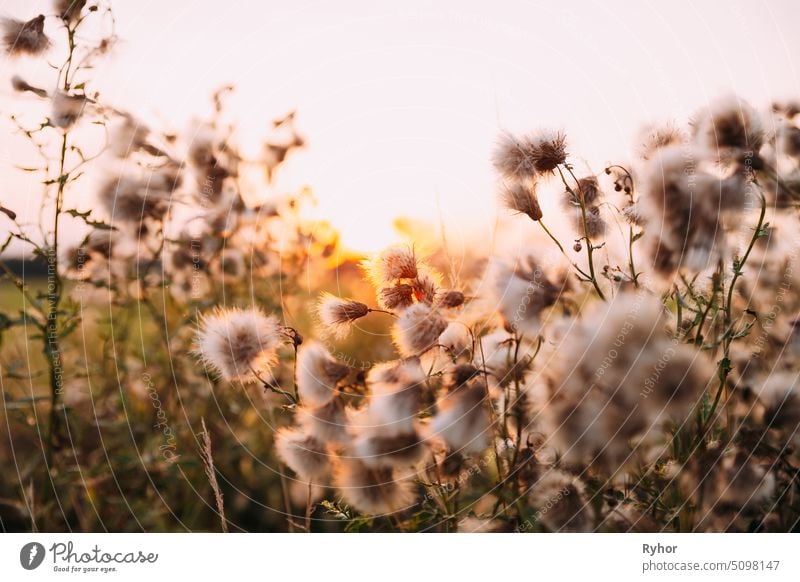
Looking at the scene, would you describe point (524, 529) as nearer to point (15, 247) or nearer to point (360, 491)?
point (360, 491)

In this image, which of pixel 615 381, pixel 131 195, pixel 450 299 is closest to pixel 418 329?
pixel 450 299

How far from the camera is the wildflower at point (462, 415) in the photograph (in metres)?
1.05

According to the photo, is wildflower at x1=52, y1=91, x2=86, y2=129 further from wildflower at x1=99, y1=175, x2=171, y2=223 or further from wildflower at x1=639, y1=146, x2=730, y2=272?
wildflower at x1=639, y1=146, x2=730, y2=272

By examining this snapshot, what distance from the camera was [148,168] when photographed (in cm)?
149

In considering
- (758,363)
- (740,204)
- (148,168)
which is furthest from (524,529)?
(148,168)

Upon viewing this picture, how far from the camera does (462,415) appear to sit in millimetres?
1048

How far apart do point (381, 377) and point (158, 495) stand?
772 mm

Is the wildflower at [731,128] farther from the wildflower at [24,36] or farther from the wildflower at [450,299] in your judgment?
the wildflower at [24,36]

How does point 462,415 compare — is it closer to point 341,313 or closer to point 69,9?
point 341,313
